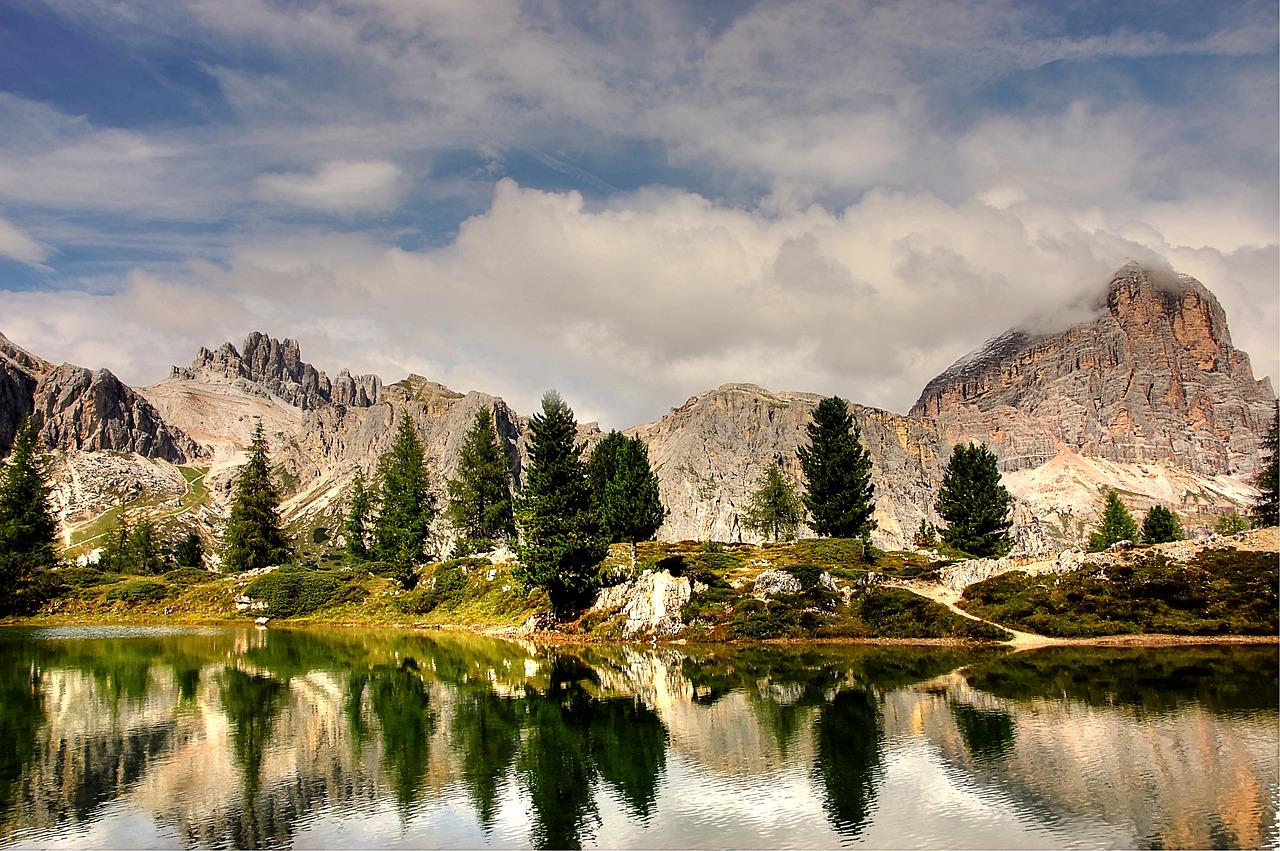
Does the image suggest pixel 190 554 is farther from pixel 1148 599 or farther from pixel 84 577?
pixel 1148 599

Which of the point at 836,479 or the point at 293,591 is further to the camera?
the point at 836,479

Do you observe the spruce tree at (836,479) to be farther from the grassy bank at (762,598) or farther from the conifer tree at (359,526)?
the conifer tree at (359,526)

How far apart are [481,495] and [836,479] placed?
4337cm

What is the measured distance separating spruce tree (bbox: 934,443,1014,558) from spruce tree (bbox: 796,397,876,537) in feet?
27.7

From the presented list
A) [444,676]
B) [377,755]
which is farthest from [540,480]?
[377,755]

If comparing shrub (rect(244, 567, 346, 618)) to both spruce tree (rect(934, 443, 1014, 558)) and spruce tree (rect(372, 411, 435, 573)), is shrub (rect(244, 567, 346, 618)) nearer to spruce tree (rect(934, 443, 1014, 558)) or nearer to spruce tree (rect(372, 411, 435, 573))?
spruce tree (rect(372, 411, 435, 573))

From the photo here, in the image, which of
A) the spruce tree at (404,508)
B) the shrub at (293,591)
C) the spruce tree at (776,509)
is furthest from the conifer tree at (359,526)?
the spruce tree at (776,509)

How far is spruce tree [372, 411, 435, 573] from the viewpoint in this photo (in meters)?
86.3

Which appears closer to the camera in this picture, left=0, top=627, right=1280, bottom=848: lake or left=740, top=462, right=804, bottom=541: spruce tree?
left=0, top=627, right=1280, bottom=848: lake

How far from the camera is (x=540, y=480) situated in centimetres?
6112

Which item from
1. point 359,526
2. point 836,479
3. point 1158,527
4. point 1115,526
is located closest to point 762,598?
point 836,479

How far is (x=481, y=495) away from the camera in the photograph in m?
91.6

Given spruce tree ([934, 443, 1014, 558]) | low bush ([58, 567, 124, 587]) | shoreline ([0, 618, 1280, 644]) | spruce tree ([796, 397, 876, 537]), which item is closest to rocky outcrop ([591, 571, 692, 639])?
shoreline ([0, 618, 1280, 644])

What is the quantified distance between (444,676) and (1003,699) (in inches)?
1134
